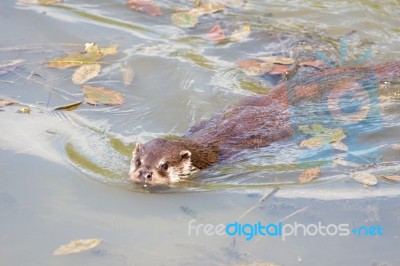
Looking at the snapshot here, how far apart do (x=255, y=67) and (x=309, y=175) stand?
2.20 m

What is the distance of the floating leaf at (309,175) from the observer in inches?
215

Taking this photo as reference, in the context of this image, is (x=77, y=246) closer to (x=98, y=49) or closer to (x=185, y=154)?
(x=185, y=154)

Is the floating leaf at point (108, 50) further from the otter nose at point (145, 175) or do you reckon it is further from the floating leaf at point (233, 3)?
the otter nose at point (145, 175)

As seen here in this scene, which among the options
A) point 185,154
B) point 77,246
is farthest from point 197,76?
point 77,246

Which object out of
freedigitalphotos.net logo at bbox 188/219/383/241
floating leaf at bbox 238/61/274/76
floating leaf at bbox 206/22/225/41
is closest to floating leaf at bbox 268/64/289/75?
floating leaf at bbox 238/61/274/76

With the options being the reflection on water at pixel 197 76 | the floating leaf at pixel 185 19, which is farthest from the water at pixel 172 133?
the floating leaf at pixel 185 19

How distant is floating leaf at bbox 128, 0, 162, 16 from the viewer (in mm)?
8531

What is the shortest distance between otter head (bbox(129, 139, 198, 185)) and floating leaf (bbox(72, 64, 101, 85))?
1.52 meters

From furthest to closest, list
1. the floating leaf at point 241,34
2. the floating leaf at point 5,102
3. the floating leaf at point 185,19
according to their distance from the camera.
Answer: the floating leaf at point 185,19, the floating leaf at point 241,34, the floating leaf at point 5,102

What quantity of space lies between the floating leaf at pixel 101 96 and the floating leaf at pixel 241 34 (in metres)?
1.77

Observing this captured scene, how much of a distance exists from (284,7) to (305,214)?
4.37 meters

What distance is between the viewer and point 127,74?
7.23 metres

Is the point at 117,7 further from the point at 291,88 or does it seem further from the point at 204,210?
the point at 204,210

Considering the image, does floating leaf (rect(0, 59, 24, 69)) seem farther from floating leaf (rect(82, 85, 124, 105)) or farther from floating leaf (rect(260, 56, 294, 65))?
floating leaf (rect(260, 56, 294, 65))
